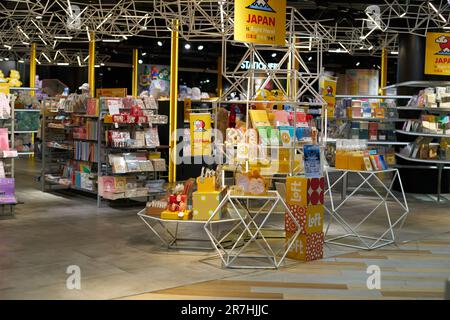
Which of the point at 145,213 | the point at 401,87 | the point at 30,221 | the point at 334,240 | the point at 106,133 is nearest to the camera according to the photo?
the point at 145,213

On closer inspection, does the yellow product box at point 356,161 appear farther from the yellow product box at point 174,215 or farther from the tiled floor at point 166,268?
the yellow product box at point 174,215

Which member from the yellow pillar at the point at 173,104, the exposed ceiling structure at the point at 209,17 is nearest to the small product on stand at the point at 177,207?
the exposed ceiling structure at the point at 209,17

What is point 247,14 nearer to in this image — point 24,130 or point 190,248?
point 190,248

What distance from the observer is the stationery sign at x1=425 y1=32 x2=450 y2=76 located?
12648mm

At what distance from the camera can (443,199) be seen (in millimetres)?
12195

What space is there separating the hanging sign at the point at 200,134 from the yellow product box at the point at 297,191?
1570 mm

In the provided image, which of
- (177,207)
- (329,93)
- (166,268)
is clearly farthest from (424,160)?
(166,268)

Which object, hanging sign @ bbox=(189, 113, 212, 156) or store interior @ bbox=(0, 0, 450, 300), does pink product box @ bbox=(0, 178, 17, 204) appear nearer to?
store interior @ bbox=(0, 0, 450, 300)

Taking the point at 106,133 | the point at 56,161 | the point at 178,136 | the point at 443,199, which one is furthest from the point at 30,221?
the point at 443,199

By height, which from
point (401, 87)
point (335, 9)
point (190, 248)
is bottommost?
point (190, 248)

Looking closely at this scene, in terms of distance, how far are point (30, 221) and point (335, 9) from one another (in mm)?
10355

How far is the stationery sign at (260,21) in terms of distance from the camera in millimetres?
6863

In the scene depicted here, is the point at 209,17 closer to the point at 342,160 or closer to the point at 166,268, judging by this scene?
the point at 342,160

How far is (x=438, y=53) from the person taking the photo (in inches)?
500
